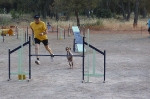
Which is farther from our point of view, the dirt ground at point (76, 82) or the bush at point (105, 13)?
the bush at point (105, 13)

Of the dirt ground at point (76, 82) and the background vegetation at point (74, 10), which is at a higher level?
the background vegetation at point (74, 10)

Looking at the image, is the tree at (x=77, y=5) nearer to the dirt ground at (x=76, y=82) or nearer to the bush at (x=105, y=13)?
the bush at (x=105, y=13)

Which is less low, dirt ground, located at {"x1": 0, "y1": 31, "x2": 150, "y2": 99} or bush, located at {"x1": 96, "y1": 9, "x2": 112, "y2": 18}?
bush, located at {"x1": 96, "y1": 9, "x2": 112, "y2": 18}

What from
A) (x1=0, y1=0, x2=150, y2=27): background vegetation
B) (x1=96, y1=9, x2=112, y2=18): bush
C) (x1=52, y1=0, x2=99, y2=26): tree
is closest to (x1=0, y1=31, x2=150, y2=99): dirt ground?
(x1=52, y1=0, x2=99, y2=26): tree

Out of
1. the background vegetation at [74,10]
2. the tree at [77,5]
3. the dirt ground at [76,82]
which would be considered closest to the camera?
the dirt ground at [76,82]

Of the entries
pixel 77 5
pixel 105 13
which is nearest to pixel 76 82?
pixel 77 5

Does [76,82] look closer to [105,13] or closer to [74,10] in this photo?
[74,10]

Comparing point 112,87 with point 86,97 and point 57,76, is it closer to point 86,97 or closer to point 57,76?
point 86,97

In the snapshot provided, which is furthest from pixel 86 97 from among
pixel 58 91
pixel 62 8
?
pixel 62 8

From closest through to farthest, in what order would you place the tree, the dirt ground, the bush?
the dirt ground → the tree → the bush

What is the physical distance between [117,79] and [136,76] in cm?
79

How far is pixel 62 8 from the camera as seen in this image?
40.0 m

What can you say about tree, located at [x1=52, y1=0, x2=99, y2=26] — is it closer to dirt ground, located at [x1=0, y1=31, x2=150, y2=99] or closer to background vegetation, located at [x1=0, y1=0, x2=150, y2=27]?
background vegetation, located at [x1=0, y1=0, x2=150, y2=27]

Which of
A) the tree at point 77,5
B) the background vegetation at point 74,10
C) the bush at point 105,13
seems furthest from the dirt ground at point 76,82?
the bush at point 105,13
